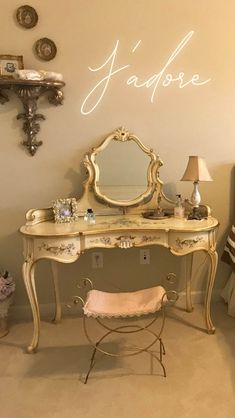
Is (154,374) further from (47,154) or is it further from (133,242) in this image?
(47,154)

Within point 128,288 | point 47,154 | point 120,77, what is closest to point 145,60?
point 120,77

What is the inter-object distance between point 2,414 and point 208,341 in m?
1.27

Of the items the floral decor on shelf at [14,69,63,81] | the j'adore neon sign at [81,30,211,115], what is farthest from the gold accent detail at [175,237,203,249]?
the floral decor on shelf at [14,69,63,81]

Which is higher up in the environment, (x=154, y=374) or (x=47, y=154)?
(x=47, y=154)

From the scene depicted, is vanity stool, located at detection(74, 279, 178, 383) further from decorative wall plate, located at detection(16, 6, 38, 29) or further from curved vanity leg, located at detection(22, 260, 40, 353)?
decorative wall plate, located at detection(16, 6, 38, 29)

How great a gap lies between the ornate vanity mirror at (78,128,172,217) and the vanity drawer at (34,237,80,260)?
1.41 ft

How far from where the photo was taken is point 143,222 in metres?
2.28

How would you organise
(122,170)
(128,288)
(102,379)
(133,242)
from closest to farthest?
(102,379) → (133,242) → (122,170) → (128,288)

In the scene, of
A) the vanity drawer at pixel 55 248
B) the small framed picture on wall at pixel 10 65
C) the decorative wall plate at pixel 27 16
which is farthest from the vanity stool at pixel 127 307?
the decorative wall plate at pixel 27 16

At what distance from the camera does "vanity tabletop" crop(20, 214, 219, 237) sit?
2100 millimetres

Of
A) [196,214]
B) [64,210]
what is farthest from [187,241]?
[64,210]

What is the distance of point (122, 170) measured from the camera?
2504 millimetres

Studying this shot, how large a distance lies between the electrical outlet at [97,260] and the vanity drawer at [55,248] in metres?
0.54

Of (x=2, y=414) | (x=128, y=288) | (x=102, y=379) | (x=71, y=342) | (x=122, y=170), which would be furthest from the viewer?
(x=128, y=288)
